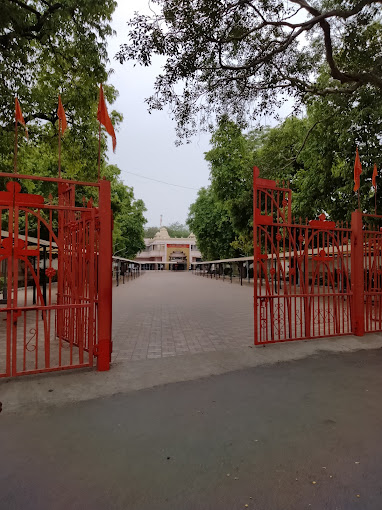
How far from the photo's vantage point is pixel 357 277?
7.34 meters

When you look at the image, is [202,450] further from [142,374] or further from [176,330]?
[176,330]

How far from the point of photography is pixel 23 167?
13.6 meters

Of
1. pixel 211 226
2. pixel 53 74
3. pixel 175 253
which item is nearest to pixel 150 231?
pixel 175 253

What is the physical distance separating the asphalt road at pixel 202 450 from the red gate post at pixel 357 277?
3.30m

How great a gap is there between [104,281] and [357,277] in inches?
214

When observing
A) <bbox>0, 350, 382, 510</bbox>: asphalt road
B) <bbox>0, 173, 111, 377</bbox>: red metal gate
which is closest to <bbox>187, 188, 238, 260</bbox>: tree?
<bbox>0, 173, 111, 377</bbox>: red metal gate

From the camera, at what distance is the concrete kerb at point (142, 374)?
4016 millimetres

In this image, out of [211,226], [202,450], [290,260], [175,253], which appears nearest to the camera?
[202,450]

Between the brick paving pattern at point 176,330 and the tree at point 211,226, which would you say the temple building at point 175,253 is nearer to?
the tree at point 211,226

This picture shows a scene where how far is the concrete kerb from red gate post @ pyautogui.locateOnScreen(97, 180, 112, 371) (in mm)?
311

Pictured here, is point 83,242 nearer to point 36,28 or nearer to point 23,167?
point 36,28

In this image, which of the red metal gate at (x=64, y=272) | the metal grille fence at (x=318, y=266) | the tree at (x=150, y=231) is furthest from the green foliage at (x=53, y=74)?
the tree at (x=150, y=231)

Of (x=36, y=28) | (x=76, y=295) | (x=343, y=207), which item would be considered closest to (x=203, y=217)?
(x=343, y=207)

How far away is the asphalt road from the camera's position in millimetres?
2277
